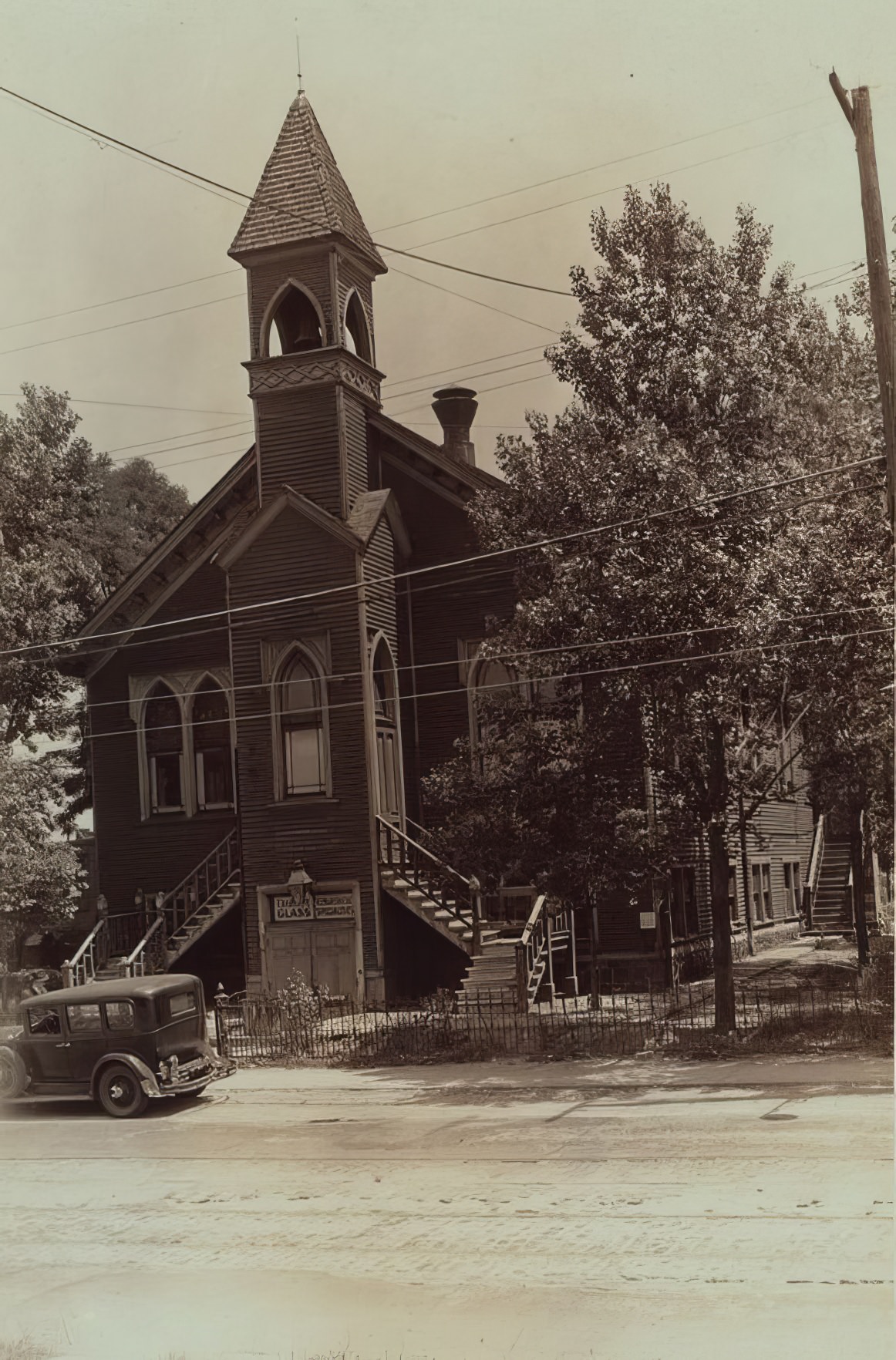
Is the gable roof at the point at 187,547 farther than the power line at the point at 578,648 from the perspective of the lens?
Yes

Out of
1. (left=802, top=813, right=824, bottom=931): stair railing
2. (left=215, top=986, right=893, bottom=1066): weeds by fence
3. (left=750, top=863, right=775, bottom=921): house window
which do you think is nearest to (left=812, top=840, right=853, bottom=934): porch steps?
(left=802, top=813, right=824, bottom=931): stair railing

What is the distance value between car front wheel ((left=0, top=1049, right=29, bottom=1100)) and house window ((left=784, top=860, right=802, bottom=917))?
21.9 m

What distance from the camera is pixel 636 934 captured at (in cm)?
2369

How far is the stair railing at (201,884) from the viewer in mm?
26250

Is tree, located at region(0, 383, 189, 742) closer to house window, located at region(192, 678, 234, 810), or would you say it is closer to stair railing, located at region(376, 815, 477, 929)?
house window, located at region(192, 678, 234, 810)

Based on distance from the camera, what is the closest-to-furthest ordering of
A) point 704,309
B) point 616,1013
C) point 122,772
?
point 704,309, point 616,1013, point 122,772

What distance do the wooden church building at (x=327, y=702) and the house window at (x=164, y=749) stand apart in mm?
330

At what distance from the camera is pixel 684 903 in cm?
2486

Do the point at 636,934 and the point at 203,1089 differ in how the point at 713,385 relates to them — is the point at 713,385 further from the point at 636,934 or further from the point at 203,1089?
the point at 203,1089

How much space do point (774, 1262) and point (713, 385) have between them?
12.6 m

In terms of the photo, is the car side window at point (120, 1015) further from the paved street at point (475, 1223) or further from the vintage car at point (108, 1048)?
the paved street at point (475, 1223)

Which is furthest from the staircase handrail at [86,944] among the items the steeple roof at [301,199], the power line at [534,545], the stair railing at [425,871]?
the steeple roof at [301,199]

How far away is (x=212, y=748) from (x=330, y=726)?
4099mm

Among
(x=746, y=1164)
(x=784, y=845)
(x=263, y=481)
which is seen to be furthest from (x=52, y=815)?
(x=784, y=845)
